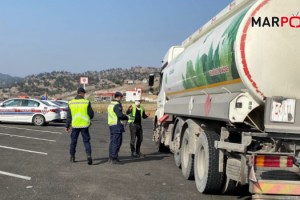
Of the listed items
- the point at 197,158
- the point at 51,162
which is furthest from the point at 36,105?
the point at 197,158

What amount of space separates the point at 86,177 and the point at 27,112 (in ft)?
52.9

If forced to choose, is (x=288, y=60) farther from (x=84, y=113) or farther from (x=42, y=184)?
(x=84, y=113)

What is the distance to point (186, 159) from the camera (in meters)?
9.61

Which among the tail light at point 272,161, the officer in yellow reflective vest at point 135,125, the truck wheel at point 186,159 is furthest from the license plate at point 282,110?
the officer in yellow reflective vest at point 135,125

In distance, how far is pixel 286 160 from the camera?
19.8 feet

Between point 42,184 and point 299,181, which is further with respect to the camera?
point 42,184

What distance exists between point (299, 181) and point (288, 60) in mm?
1633

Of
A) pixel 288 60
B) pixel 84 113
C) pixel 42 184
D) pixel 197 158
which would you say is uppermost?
pixel 288 60

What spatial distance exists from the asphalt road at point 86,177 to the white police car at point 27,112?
10837mm

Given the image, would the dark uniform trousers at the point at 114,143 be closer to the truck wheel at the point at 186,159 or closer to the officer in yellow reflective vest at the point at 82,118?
the officer in yellow reflective vest at the point at 82,118

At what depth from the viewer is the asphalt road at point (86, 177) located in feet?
24.9

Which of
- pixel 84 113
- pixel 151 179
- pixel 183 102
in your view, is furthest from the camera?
pixel 84 113

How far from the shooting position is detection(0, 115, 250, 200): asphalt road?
7594mm

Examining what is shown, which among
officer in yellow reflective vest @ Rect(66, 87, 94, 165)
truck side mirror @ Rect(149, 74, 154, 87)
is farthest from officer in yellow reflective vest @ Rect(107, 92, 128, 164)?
truck side mirror @ Rect(149, 74, 154, 87)
